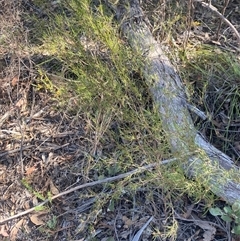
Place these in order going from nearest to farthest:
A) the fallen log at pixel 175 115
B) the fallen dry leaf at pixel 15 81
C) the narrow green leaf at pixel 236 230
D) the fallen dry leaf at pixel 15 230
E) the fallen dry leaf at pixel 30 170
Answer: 1. the narrow green leaf at pixel 236 230
2. the fallen log at pixel 175 115
3. the fallen dry leaf at pixel 15 230
4. the fallen dry leaf at pixel 30 170
5. the fallen dry leaf at pixel 15 81

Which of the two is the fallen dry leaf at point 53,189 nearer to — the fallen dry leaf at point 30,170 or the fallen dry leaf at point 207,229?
the fallen dry leaf at point 30,170

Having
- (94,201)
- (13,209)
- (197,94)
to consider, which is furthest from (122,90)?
(13,209)

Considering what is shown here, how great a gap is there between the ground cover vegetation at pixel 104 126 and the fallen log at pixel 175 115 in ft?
0.16

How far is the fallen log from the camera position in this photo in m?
1.99

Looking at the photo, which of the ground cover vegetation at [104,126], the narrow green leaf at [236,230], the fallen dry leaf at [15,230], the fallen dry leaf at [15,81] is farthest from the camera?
the fallen dry leaf at [15,81]

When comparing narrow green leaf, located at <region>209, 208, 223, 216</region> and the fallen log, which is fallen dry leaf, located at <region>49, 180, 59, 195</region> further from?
narrow green leaf, located at <region>209, 208, 223, 216</region>

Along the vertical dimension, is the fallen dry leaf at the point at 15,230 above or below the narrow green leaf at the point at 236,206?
below

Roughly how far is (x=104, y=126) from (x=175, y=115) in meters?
0.38

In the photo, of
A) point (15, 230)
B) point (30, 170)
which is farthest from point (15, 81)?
point (15, 230)

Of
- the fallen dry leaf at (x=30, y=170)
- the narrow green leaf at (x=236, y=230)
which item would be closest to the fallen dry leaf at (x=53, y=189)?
the fallen dry leaf at (x=30, y=170)

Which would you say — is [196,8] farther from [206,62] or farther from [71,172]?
[71,172]

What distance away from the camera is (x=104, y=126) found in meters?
2.29

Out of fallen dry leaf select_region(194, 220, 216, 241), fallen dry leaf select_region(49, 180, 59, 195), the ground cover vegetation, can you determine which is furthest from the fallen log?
fallen dry leaf select_region(49, 180, 59, 195)

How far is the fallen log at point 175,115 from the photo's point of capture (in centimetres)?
199
